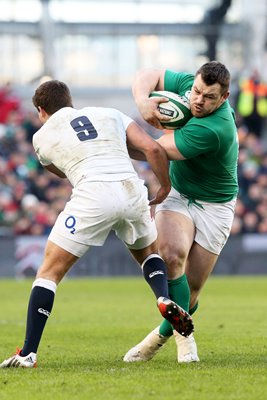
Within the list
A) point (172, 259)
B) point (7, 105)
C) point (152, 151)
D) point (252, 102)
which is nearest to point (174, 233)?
point (172, 259)

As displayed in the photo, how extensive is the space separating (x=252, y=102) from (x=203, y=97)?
2247 cm

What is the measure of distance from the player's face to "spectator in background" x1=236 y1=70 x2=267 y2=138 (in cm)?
2186

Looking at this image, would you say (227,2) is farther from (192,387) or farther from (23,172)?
(192,387)

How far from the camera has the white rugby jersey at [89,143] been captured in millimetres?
8219

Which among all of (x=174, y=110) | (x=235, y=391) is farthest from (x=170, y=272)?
(x=235, y=391)

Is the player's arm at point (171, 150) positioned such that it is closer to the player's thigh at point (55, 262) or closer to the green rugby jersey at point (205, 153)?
the green rugby jersey at point (205, 153)

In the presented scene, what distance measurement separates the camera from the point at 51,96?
8.37 metres

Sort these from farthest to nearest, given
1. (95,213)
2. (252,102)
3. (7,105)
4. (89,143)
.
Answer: (252,102)
(7,105)
(89,143)
(95,213)

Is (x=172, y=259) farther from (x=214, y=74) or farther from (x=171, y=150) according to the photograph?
(x=214, y=74)

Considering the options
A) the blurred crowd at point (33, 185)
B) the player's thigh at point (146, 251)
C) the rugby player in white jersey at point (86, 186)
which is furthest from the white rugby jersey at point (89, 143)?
the blurred crowd at point (33, 185)

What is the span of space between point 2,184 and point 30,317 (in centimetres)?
1728

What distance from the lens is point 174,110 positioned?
27.9ft

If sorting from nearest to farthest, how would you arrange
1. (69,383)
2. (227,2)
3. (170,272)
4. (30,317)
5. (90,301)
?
(69,383)
(30,317)
(170,272)
(90,301)
(227,2)

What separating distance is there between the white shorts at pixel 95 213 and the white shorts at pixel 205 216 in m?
0.85
